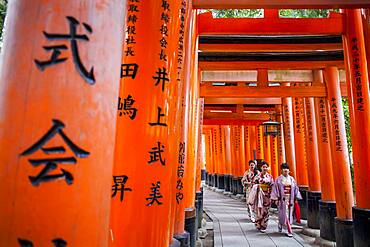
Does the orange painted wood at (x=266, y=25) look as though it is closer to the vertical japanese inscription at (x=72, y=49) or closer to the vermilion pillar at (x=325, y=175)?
the vermilion pillar at (x=325, y=175)

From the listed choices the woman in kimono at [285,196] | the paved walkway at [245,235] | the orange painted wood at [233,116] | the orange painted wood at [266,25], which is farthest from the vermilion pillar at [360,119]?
the orange painted wood at [233,116]

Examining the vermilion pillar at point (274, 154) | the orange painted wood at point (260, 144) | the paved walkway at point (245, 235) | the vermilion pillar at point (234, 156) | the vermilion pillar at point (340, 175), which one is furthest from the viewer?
the vermilion pillar at point (234, 156)

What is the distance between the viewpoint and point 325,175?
7.04m

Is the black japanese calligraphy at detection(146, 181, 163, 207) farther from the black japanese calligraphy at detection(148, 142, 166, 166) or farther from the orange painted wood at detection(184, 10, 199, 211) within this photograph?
the orange painted wood at detection(184, 10, 199, 211)

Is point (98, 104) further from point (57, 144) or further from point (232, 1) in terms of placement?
point (232, 1)

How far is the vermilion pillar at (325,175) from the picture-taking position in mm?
6566

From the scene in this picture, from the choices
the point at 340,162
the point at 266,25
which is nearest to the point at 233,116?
the point at 340,162

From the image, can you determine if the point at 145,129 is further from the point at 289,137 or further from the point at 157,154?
the point at 289,137

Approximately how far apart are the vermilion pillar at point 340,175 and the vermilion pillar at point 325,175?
→ 531 mm

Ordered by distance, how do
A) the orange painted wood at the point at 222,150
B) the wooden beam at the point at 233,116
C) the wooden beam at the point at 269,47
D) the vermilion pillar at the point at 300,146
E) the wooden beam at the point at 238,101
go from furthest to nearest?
the orange painted wood at the point at 222,150 → the wooden beam at the point at 233,116 → the wooden beam at the point at 238,101 → the vermilion pillar at the point at 300,146 → the wooden beam at the point at 269,47

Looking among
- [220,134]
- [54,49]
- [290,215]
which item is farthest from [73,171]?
[220,134]

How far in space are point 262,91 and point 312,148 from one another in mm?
1937

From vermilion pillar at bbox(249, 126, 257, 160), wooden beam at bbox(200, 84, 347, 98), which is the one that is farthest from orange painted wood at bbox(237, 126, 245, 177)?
wooden beam at bbox(200, 84, 347, 98)

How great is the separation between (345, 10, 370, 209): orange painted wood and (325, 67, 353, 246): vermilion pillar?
38.5 inches
